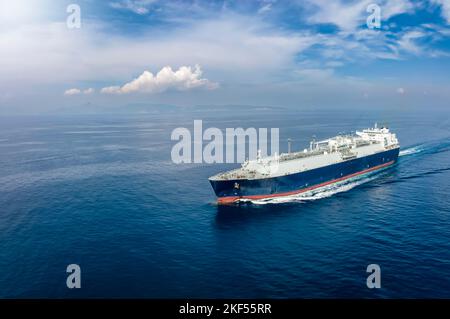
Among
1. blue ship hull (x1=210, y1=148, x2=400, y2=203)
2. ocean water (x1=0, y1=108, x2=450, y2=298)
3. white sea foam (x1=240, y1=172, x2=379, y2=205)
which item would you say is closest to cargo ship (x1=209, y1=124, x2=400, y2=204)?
blue ship hull (x1=210, y1=148, x2=400, y2=203)

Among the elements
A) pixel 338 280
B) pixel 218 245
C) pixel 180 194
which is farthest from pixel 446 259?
pixel 180 194

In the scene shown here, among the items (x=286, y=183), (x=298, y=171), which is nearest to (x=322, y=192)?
(x=298, y=171)

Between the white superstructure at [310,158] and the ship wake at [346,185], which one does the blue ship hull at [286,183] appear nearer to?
the ship wake at [346,185]

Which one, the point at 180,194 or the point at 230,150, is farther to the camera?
the point at 230,150

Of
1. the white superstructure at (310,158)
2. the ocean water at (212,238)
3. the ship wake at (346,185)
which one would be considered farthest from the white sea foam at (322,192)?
the white superstructure at (310,158)

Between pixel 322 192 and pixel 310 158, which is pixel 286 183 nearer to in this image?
pixel 322 192

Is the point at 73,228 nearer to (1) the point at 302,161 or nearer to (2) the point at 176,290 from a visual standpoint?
(2) the point at 176,290
